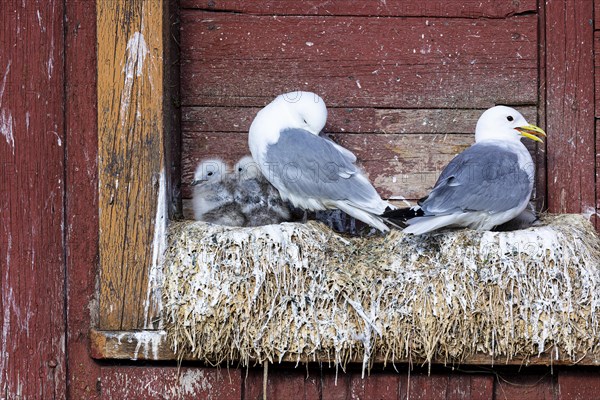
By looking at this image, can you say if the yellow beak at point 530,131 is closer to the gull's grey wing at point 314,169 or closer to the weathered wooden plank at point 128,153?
the gull's grey wing at point 314,169

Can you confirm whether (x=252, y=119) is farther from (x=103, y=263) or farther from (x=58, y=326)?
(x=58, y=326)

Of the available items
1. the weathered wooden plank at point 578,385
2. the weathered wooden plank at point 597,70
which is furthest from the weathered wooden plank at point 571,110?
the weathered wooden plank at point 578,385

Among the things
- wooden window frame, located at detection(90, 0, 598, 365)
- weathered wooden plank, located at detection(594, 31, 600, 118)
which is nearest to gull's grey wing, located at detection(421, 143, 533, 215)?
weathered wooden plank, located at detection(594, 31, 600, 118)

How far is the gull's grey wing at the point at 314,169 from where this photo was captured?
3055 mm

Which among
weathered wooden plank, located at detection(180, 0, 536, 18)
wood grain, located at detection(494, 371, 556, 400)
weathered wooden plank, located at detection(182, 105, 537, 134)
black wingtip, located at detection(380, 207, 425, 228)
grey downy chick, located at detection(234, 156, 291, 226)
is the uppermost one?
weathered wooden plank, located at detection(180, 0, 536, 18)

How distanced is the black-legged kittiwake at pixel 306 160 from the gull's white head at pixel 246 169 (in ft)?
0.41

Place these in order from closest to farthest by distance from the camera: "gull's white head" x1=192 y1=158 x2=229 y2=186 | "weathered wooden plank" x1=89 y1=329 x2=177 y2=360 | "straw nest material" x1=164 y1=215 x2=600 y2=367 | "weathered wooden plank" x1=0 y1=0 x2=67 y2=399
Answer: "straw nest material" x1=164 y1=215 x2=600 y2=367 → "weathered wooden plank" x1=89 y1=329 x2=177 y2=360 → "weathered wooden plank" x1=0 y1=0 x2=67 y2=399 → "gull's white head" x1=192 y1=158 x2=229 y2=186

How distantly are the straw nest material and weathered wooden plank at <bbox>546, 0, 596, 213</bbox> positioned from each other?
463mm

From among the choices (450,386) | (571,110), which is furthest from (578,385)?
(571,110)

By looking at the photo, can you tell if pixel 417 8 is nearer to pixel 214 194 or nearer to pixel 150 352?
pixel 214 194

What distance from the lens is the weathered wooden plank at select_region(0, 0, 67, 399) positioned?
2.99m

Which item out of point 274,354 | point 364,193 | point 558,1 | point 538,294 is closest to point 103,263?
point 274,354

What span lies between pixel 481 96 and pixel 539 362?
104cm

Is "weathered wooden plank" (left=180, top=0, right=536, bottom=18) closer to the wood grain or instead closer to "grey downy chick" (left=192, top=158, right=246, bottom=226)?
"grey downy chick" (left=192, top=158, right=246, bottom=226)
